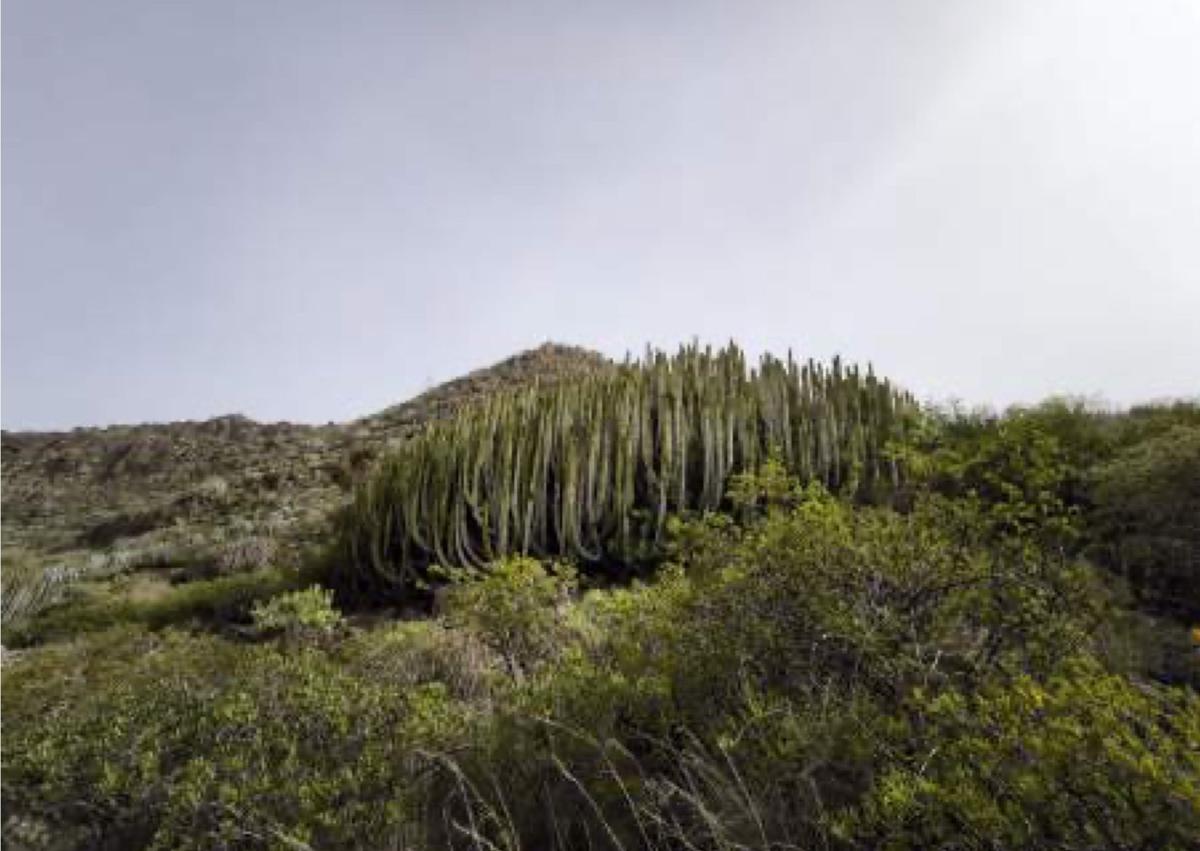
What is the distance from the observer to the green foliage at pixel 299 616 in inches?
353

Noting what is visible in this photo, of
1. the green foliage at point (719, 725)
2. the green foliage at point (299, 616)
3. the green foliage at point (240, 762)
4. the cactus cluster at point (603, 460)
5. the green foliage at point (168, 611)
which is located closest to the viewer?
the green foliage at point (719, 725)

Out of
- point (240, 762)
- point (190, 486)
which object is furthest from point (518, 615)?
point (190, 486)

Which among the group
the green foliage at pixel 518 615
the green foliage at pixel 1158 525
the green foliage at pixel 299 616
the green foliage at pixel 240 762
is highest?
the green foliage at pixel 1158 525

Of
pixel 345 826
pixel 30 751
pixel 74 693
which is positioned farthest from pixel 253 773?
pixel 74 693

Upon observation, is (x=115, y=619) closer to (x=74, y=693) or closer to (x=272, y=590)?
(x=272, y=590)

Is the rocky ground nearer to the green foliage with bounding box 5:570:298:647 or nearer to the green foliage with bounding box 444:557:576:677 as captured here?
the green foliage with bounding box 5:570:298:647

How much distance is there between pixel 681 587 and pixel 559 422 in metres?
5.60

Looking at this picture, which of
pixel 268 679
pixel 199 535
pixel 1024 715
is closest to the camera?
pixel 1024 715

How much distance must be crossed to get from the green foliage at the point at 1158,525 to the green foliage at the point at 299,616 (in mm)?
6708

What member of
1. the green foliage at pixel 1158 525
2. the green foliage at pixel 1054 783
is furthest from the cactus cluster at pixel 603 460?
the green foliage at pixel 1054 783

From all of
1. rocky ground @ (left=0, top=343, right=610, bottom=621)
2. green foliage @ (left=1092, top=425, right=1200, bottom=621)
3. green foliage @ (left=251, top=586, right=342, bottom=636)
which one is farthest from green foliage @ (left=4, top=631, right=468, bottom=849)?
rocky ground @ (left=0, top=343, right=610, bottom=621)

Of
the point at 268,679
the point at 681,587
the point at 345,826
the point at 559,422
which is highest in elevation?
the point at 559,422

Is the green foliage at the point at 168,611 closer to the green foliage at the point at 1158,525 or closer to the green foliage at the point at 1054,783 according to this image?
the green foliage at the point at 1158,525

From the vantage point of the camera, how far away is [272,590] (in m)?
11.8
